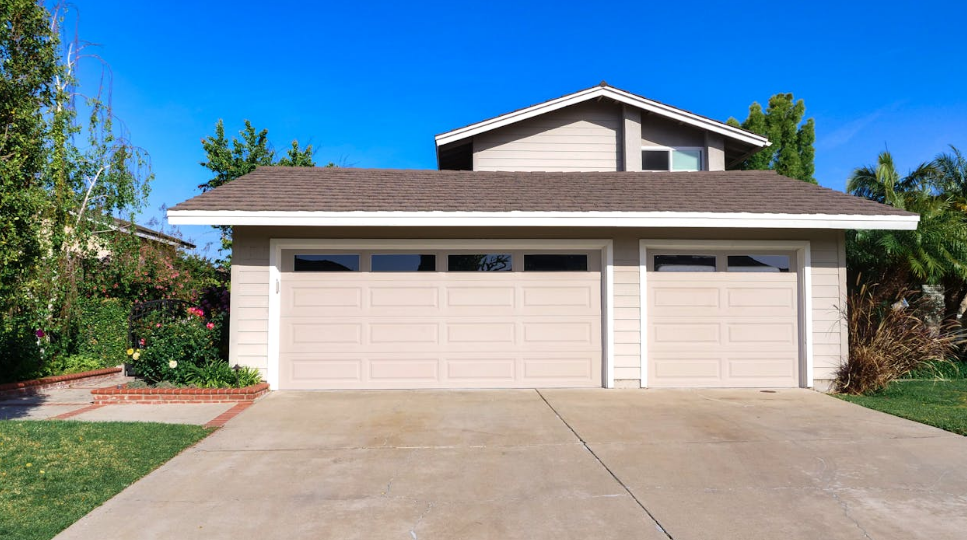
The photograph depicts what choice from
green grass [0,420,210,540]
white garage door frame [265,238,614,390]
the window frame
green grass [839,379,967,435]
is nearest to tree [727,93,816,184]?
the window frame

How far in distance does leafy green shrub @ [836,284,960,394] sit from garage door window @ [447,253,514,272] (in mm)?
5535

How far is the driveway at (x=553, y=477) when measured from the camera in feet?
12.8

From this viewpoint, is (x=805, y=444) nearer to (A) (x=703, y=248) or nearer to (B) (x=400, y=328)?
(A) (x=703, y=248)

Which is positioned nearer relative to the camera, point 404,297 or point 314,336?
point 314,336

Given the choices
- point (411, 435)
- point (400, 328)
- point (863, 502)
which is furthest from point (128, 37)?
point (863, 502)

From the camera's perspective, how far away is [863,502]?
432 cm

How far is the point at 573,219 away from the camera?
8.76 meters

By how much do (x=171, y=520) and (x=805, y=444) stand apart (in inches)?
226

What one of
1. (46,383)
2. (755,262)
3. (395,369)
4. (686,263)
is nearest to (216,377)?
(395,369)

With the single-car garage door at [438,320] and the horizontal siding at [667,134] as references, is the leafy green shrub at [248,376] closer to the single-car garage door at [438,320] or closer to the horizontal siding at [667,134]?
the single-car garage door at [438,320]

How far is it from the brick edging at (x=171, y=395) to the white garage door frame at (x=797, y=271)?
6016mm

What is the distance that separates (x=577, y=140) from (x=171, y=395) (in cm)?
940

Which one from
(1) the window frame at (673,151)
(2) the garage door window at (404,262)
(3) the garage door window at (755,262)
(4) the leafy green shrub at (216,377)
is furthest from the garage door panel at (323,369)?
(1) the window frame at (673,151)

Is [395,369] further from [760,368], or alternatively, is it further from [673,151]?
[673,151]
